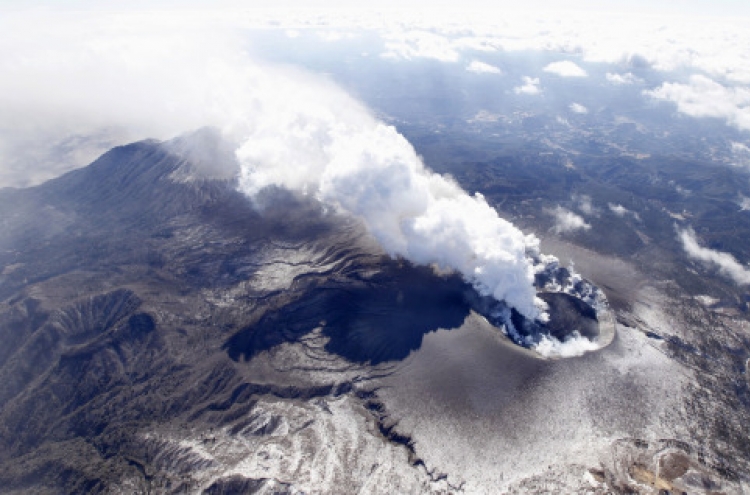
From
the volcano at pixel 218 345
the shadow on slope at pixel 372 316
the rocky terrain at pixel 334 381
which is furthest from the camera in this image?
the shadow on slope at pixel 372 316

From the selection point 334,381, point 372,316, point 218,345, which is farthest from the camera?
point 372,316

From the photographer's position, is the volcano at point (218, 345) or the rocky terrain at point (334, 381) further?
the volcano at point (218, 345)

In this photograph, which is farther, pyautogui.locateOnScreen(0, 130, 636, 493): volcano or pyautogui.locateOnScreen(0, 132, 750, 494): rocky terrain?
pyautogui.locateOnScreen(0, 130, 636, 493): volcano

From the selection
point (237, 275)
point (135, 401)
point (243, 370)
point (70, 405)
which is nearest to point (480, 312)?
point (243, 370)

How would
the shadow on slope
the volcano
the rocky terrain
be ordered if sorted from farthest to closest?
1. the shadow on slope
2. the volcano
3. the rocky terrain

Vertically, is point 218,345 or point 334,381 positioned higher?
point 334,381

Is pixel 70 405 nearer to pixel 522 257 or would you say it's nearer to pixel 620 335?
pixel 522 257

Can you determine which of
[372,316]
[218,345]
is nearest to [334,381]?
[372,316]

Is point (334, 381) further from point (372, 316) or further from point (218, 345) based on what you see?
point (218, 345)

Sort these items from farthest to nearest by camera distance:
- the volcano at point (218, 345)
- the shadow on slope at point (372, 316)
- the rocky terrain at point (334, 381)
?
1. the shadow on slope at point (372, 316)
2. the volcano at point (218, 345)
3. the rocky terrain at point (334, 381)

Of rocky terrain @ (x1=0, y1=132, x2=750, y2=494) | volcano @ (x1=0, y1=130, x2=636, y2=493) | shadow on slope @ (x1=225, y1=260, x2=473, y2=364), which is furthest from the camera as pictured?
shadow on slope @ (x1=225, y1=260, x2=473, y2=364)

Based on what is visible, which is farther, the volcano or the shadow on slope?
the shadow on slope
